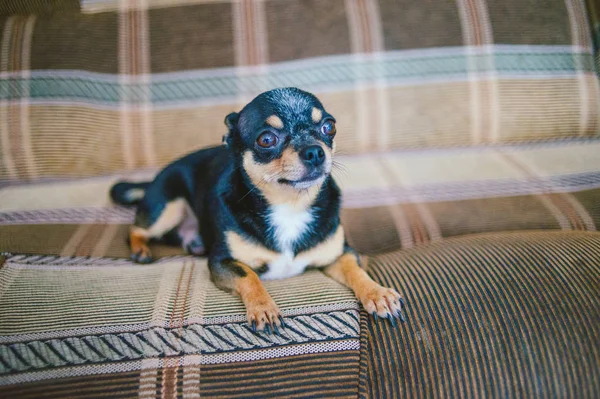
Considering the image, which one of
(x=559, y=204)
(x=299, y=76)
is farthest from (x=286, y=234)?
(x=559, y=204)

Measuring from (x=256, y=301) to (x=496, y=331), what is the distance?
1.93 ft

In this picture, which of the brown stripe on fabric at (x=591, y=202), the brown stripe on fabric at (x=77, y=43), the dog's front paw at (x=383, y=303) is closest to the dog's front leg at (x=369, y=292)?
the dog's front paw at (x=383, y=303)

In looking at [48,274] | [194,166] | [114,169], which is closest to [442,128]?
[194,166]

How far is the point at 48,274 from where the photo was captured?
1.22 metres

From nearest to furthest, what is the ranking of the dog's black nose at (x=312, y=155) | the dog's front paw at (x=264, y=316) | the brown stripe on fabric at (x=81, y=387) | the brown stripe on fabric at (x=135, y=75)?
the brown stripe on fabric at (x=81, y=387) → the dog's front paw at (x=264, y=316) → the dog's black nose at (x=312, y=155) → the brown stripe on fabric at (x=135, y=75)

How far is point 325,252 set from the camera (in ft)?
4.45

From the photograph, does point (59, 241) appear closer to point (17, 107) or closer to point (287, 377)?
point (17, 107)

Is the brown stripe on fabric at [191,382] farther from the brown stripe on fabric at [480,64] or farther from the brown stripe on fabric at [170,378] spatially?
the brown stripe on fabric at [480,64]

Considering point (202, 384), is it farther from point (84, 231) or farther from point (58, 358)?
point (84, 231)

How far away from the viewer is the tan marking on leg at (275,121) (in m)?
1.22

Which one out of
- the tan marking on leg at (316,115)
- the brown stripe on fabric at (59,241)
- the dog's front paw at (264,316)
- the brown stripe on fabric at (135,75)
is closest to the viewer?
the dog's front paw at (264,316)

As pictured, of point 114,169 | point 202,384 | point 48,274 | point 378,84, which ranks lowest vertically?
point 202,384

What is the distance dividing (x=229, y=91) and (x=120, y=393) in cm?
146

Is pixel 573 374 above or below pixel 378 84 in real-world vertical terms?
below
